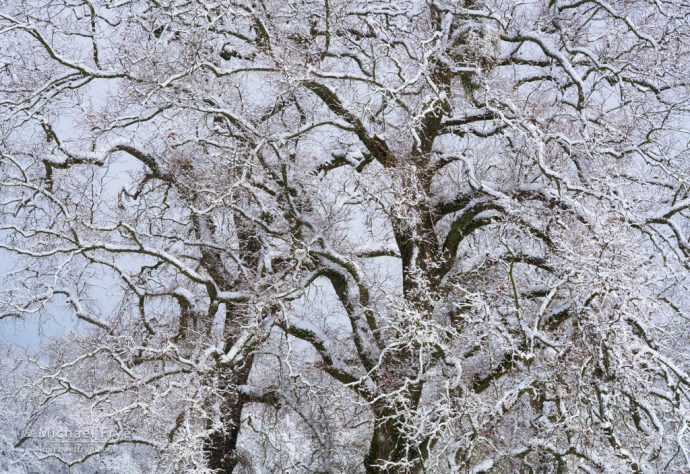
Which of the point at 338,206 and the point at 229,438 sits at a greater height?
the point at 338,206

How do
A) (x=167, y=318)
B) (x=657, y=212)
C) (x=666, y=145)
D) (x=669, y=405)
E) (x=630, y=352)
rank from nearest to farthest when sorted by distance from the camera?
(x=630, y=352) → (x=669, y=405) → (x=657, y=212) → (x=666, y=145) → (x=167, y=318)

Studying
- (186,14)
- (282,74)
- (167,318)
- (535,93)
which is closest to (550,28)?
(535,93)

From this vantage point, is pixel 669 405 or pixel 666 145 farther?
pixel 666 145

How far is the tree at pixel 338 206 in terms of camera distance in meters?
9.85

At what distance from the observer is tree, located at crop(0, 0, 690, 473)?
388 inches

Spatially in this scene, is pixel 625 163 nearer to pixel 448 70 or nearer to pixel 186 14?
pixel 448 70

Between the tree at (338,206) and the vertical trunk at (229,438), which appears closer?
the tree at (338,206)

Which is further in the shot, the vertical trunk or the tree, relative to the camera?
the vertical trunk

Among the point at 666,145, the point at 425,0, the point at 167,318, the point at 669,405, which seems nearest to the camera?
the point at 669,405

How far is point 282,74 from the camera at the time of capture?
10500mm

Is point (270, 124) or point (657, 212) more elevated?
point (270, 124)

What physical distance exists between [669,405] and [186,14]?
7.55 meters

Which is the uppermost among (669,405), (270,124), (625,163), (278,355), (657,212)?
(270,124)

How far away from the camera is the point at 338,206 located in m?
11.0
